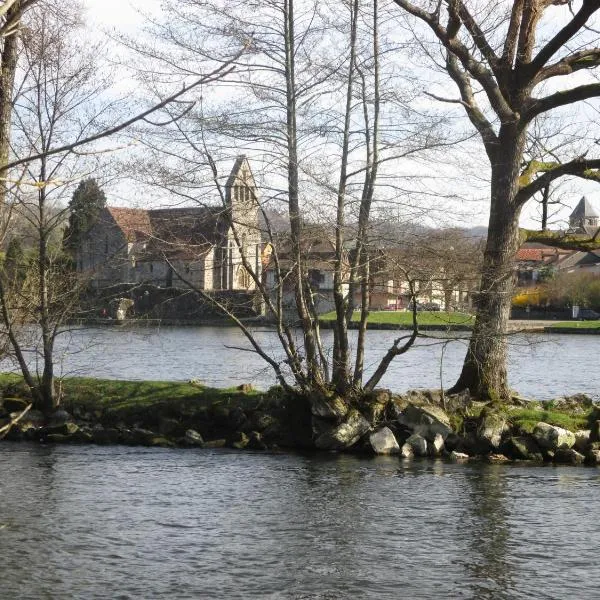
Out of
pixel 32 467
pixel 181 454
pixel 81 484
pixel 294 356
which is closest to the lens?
pixel 81 484

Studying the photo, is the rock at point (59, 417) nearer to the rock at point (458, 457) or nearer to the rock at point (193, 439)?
the rock at point (193, 439)

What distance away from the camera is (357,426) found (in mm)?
20578

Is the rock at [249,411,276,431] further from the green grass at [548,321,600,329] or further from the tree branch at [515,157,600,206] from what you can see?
the green grass at [548,321,600,329]

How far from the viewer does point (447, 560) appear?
12266mm

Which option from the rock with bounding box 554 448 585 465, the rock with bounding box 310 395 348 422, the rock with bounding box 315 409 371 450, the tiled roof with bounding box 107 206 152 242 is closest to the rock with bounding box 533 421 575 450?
the rock with bounding box 554 448 585 465

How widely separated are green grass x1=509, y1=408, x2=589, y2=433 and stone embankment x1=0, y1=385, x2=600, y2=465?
22 mm

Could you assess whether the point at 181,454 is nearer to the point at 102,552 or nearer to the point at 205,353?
the point at 102,552

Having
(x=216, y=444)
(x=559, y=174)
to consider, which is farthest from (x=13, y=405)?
(x=559, y=174)

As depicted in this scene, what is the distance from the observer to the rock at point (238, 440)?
67.9 feet

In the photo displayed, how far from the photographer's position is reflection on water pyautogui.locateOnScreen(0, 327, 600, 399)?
29281mm

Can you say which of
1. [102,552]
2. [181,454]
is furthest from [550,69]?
[102,552]

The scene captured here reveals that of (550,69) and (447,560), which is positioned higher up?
(550,69)

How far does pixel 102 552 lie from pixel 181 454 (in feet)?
24.8

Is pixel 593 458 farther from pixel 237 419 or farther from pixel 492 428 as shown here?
pixel 237 419
